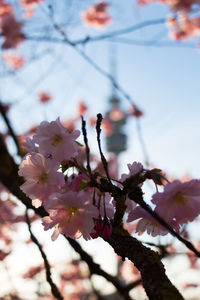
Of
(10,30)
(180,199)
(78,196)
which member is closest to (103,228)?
(78,196)

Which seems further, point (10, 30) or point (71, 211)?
point (10, 30)

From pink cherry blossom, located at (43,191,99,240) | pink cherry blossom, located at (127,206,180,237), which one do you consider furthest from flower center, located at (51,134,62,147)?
pink cherry blossom, located at (127,206,180,237)

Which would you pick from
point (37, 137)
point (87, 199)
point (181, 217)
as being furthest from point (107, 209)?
point (37, 137)

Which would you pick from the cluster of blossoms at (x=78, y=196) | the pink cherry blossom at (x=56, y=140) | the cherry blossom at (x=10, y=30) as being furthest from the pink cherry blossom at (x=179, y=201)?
the cherry blossom at (x=10, y=30)

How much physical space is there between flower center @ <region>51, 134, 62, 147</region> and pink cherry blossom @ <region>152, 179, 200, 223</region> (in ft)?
0.94

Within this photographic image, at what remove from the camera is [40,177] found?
0.99 metres

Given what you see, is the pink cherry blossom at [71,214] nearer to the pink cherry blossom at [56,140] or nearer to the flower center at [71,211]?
the flower center at [71,211]

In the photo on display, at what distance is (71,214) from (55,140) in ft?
0.66

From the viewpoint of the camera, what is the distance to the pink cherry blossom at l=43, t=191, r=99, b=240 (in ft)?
2.90

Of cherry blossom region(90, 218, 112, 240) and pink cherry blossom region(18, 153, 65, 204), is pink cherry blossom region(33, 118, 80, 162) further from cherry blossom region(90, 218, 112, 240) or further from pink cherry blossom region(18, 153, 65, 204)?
cherry blossom region(90, 218, 112, 240)

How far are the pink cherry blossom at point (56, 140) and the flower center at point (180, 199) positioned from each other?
0.28m

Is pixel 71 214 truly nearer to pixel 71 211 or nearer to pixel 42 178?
pixel 71 211

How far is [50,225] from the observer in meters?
0.95

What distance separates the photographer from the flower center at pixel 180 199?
894 mm
